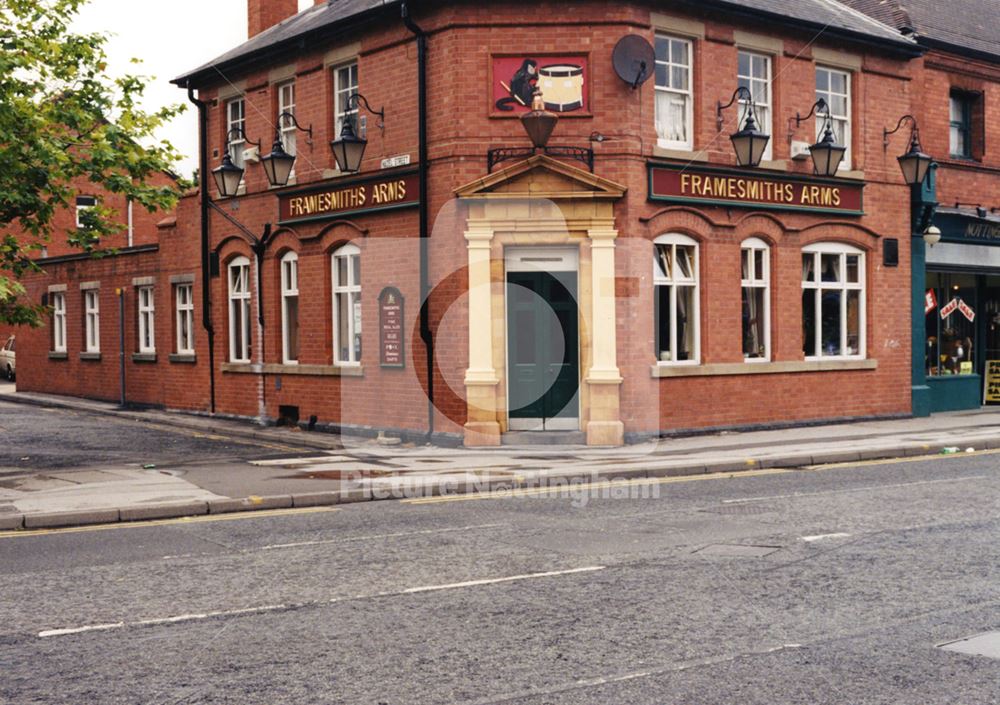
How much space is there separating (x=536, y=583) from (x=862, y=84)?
1681cm

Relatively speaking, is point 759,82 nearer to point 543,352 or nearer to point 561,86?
point 561,86

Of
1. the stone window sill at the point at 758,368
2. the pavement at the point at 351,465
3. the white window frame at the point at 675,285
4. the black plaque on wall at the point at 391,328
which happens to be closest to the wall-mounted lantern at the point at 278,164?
the black plaque on wall at the point at 391,328

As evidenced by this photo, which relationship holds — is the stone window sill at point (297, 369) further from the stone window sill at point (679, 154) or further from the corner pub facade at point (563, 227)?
the stone window sill at point (679, 154)

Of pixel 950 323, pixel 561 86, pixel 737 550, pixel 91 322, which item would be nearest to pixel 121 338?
pixel 91 322

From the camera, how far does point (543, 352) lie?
18.5 metres

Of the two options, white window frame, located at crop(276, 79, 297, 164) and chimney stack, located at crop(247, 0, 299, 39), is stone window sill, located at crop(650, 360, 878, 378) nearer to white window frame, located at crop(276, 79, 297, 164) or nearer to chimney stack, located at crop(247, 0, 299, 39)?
white window frame, located at crop(276, 79, 297, 164)

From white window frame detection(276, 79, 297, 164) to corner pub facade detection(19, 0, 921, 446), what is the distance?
0.08m

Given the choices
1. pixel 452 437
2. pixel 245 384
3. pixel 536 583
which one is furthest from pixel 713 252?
pixel 536 583

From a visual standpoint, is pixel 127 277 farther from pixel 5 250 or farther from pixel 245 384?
pixel 5 250

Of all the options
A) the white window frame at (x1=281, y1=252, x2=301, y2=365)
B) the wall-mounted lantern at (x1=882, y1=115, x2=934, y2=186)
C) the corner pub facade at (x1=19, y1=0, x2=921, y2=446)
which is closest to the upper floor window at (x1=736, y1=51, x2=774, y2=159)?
the corner pub facade at (x1=19, y1=0, x2=921, y2=446)

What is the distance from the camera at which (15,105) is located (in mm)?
14938

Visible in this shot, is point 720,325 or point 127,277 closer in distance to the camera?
point 720,325

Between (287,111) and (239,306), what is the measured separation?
4527mm

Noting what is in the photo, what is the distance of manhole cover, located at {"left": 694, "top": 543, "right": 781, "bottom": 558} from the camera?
28.8 ft
